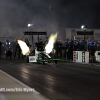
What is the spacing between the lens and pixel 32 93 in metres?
7.82

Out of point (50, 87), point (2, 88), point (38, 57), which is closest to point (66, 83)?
point (50, 87)

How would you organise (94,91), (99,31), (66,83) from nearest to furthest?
(94,91)
(66,83)
(99,31)

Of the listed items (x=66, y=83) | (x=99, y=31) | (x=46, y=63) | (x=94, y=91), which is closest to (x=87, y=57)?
(x=46, y=63)

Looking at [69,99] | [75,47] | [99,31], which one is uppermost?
[99,31]

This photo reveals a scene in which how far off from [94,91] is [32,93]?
78.9 inches

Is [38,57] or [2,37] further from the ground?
[2,37]

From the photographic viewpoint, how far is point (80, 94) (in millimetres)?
8188

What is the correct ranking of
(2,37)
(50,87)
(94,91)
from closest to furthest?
1. (94,91)
2. (50,87)
3. (2,37)

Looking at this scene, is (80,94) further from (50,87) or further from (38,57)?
(38,57)

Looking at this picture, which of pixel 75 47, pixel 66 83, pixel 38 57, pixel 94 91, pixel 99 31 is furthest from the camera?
pixel 99 31

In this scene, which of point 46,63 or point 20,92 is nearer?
point 20,92

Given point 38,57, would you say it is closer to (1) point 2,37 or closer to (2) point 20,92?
(2) point 20,92

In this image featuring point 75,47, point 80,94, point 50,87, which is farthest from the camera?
point 75,47

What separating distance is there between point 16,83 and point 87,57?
13.6 m
